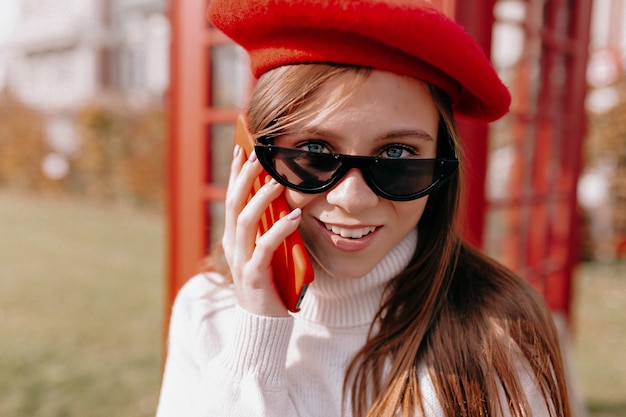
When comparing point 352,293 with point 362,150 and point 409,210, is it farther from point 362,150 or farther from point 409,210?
point 362,150

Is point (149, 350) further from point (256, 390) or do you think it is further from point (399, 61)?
point (399, 61)

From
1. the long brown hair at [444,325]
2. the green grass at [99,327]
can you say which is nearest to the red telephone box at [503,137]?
the long brown hair at [444,325]

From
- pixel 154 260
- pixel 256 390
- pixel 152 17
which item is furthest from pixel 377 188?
pixel 152 17

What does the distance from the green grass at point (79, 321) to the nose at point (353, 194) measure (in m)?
2.97

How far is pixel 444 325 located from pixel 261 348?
1.41 feet

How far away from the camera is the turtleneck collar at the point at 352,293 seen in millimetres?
1431

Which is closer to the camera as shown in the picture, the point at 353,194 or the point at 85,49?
the point at 353,194

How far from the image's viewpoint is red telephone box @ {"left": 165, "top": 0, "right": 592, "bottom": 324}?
2260mm

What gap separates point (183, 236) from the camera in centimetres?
247

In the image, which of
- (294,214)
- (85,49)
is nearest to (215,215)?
(294,214)

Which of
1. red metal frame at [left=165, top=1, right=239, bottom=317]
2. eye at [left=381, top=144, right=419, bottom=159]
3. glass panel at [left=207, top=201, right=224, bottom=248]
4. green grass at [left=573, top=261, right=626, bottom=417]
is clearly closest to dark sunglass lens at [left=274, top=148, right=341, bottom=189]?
eye at [left=381, top=144, right=419, bottom=159]

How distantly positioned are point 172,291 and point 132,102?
467 inches

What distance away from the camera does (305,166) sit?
4.10 feet

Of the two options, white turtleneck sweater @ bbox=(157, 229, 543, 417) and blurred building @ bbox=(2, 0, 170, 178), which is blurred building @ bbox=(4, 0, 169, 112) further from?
white turtleneck sweater @ bbox=(157, 229, 543, 417)
